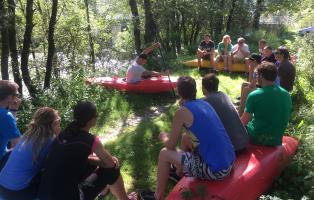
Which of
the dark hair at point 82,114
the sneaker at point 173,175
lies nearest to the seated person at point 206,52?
the sneaker at point 173,175

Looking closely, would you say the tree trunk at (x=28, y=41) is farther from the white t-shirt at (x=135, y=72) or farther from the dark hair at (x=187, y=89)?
the dark hair at (x=187, y=89)

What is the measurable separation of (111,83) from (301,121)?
18.4 ft

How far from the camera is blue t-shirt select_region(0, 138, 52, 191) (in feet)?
12.6

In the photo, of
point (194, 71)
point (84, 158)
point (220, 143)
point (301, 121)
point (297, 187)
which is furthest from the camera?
point (194, 71)

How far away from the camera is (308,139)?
5.10 metres

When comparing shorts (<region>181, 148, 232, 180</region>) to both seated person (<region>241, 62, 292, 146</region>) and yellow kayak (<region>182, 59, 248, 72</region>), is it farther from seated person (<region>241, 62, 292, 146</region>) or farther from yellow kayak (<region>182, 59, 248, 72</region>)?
yellow kayak (<region>182, 59, 248, 72</region>)

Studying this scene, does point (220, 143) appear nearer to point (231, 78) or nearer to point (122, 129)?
point (122, 129)

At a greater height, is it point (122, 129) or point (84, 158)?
point (84, 158)

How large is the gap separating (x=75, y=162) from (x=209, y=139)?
1.41 meters

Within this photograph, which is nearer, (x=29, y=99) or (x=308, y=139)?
(x=308, y=139)

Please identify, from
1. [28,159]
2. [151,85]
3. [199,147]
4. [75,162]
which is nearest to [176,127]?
[199,147]

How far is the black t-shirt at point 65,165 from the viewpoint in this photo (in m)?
3.65

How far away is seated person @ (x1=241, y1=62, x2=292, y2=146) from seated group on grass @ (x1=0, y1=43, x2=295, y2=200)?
37 centimetres

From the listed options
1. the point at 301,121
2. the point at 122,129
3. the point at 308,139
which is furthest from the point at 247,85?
the point at 122,129
